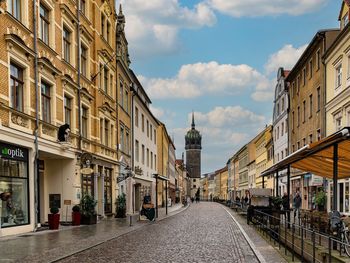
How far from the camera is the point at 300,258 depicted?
440 inches

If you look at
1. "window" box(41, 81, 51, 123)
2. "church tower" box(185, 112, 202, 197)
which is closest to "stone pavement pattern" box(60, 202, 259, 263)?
"window" box(41, 81, 51, 123)

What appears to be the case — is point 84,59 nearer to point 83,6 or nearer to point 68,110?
point 83,6

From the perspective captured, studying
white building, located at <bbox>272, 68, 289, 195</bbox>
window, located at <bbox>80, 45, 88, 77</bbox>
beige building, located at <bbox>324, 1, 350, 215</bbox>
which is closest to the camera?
beige building, located at <bbox>324, 1, 350, 215</bbox>

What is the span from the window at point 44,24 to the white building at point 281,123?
2952 cm

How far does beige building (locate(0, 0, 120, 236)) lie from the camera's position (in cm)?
1797

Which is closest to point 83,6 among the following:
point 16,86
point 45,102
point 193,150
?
point 45,102

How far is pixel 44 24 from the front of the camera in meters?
21.9

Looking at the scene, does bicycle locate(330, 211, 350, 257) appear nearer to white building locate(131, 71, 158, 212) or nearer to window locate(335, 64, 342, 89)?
window locate(335, 64, 342, 89)

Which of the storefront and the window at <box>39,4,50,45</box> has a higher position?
the window at <box>39,4,50,45</box>

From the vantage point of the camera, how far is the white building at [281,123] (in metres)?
48.4

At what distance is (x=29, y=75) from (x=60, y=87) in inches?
161

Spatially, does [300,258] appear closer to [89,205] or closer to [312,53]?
[89,205]

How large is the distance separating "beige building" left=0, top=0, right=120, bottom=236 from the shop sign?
71mm

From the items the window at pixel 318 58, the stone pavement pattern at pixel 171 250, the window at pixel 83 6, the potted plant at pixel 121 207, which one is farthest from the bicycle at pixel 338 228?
the window at pixel 318 58
